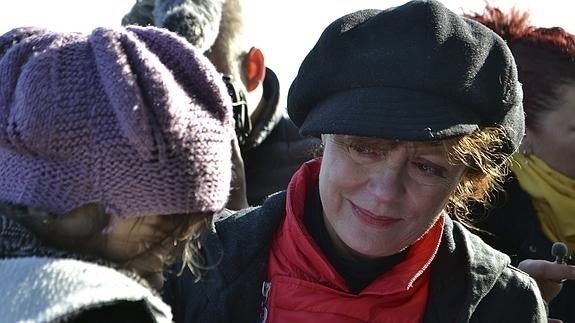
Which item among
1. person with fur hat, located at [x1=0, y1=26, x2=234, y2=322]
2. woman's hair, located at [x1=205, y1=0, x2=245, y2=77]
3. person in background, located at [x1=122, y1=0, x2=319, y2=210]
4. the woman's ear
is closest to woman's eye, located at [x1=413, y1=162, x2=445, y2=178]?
person with fur hat, located at [x1=0, y1=26, x2=234, y2=322]

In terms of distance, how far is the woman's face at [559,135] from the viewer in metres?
2.80

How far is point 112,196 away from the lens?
1271 mm

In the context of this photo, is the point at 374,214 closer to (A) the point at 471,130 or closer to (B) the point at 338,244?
(B) the point at 338,244

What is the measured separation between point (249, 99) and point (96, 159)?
6.16ft

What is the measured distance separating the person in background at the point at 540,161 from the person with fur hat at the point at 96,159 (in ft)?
5.44

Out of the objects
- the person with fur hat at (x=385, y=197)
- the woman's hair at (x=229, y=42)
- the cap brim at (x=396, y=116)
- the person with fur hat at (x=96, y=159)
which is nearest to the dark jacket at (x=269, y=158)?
the woman's hair at (x=229, y=42)

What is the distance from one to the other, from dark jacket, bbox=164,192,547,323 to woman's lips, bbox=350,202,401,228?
21 cm

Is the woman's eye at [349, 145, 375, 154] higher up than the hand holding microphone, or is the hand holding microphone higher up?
the woman's eye at [349, 145, 375, 154]

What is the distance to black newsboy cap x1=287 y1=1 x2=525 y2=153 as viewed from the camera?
67.0 inches

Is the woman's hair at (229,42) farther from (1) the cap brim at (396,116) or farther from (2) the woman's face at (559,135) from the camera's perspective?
(1) the cap brim at (396,116)

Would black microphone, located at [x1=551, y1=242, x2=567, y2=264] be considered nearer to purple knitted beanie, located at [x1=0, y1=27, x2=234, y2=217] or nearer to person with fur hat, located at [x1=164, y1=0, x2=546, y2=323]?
person with fur hat, located at [x1=164, y1=0, x2=546, y2=323]

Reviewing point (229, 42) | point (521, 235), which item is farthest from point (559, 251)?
point (229, 42)

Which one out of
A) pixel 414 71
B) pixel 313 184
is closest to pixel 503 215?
pixel 313 184

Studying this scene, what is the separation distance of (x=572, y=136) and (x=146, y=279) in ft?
6.14
